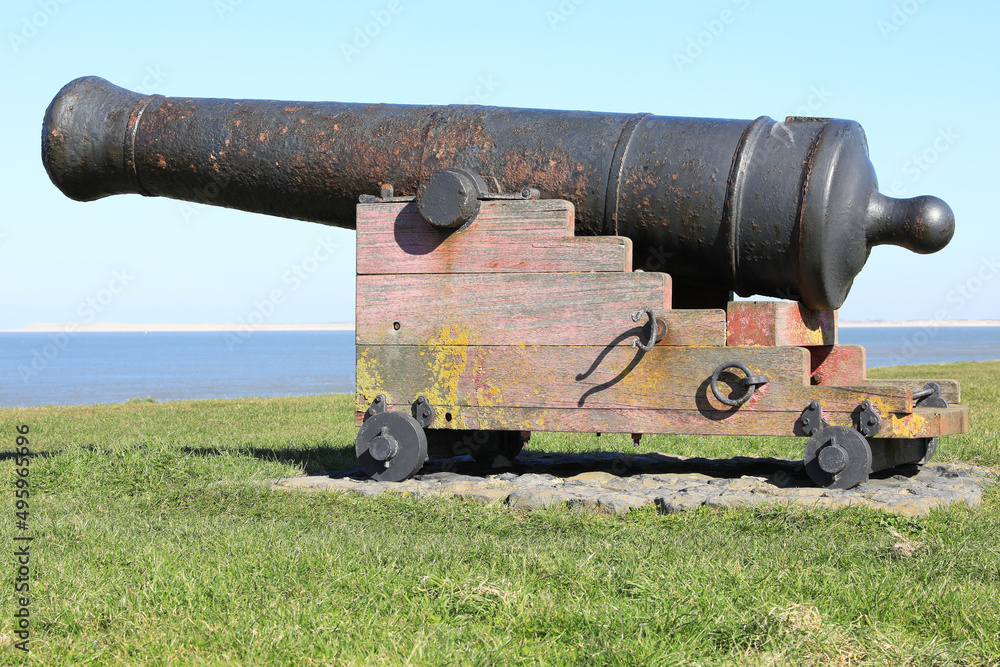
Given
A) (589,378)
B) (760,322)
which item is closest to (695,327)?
(760,322)

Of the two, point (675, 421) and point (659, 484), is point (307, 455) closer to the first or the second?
point (659, 484)

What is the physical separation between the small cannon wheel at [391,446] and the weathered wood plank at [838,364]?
2320mm

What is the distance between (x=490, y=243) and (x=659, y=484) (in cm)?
152

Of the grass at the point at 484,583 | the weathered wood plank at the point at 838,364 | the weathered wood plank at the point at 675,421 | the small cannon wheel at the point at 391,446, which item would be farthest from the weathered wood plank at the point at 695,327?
the small cannon wheel at the point at 391,446

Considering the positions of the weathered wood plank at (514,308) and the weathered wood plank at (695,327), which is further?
the weathered wood plank at (514,308)

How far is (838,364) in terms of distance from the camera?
19.6 ft

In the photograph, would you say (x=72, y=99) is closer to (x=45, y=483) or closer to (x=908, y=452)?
(x=45, y=483)

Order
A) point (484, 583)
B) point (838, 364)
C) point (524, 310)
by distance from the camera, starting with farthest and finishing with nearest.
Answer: point (838, 364) → point (524, 310) → point (484, 583)

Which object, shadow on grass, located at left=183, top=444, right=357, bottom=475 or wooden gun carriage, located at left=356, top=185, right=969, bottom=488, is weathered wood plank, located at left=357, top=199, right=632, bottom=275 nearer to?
wooden gun carriage, located at left=356, top=185, right=969, bottom=488

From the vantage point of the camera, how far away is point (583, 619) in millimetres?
2939

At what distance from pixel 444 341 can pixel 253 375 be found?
161ft

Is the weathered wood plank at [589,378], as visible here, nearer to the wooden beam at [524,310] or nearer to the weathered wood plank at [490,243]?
the wooden beam at [524,310]

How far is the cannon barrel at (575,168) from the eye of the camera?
509 centimetres

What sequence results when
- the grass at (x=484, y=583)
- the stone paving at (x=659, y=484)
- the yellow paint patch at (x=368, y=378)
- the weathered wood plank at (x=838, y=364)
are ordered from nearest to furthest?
the grass at (x=484, y=583) → the stone paving at (x=659, y=484) → the yellow paint patch at (x=368, y=378) → the weathered wood plank at (x=838, y=364)
